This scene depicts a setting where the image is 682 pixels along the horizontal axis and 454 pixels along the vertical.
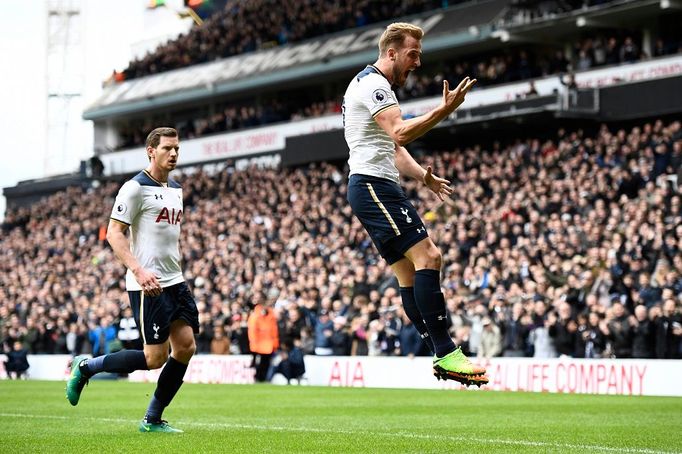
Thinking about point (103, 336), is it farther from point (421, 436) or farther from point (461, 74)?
point (421, 436)

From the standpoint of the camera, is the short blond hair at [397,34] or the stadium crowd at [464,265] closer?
the short blond hair at [397,34]

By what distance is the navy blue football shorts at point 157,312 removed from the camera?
34.9 ft

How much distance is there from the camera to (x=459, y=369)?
849 centimetres

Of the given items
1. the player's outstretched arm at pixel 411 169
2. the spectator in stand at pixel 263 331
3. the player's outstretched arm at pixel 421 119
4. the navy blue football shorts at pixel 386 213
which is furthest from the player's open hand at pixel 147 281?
the spectator in stand at pixel 263 331

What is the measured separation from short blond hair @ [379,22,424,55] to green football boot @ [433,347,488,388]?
2.29 metres

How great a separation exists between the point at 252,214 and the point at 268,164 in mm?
6762

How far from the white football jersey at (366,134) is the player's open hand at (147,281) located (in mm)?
2144

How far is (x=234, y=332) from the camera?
29297 millimetres

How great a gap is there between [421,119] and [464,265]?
18.6 m

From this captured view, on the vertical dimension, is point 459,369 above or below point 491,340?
above

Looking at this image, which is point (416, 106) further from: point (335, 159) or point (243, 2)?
point (243, 2)

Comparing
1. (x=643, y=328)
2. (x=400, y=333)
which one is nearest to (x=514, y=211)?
(x=400, y=333)

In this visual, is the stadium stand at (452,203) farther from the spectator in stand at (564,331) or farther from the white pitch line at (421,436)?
the white pitch line at (421,436)

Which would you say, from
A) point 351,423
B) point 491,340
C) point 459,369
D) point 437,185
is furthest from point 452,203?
point 459,369
